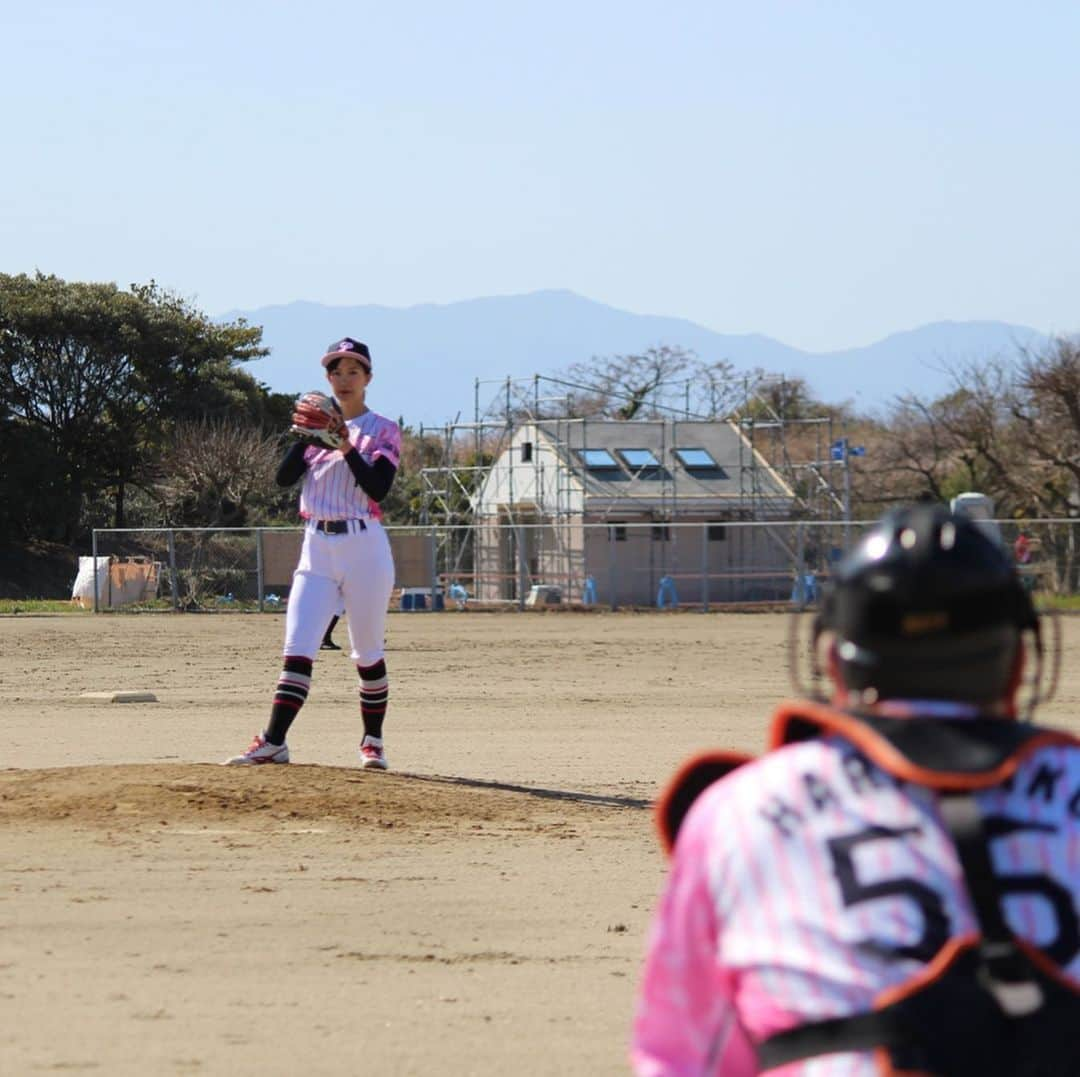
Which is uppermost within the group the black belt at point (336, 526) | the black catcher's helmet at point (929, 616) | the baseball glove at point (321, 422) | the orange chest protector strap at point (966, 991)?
the baseball glove at point (321, 422)

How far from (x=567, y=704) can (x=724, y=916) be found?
13126mm

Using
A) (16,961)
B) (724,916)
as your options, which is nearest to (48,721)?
(16,961)

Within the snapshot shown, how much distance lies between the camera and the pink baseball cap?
31.4 feet

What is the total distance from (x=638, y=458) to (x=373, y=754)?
35534 millimetres

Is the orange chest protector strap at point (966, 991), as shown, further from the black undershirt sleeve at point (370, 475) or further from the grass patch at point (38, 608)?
the grass patch at point (38, 608)

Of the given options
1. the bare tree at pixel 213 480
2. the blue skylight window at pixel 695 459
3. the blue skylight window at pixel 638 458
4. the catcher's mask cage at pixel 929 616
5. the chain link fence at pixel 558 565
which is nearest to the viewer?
the catcher's mask cage at pixel 929 616

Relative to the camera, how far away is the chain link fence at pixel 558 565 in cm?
3456

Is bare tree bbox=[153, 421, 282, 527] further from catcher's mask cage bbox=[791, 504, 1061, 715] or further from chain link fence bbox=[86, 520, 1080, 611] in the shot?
catcher's mask cage bbox=[791, 504, 1061, 715]

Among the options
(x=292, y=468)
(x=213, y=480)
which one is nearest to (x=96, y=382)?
(x=213, y=480)

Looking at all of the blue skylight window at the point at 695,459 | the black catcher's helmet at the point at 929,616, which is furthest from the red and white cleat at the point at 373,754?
the blue skylight window at the point at 695,459

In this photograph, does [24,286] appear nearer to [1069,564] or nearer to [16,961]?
[1069,564]

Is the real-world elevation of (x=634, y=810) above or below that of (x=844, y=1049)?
below

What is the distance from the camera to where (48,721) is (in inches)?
532

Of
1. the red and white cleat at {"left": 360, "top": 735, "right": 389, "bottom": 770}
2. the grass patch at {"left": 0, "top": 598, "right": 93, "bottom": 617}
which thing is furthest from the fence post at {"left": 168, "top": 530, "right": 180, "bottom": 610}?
the red and white cleat at {"left": 360, "top": 735, "right": 389, "bottom": 770}
